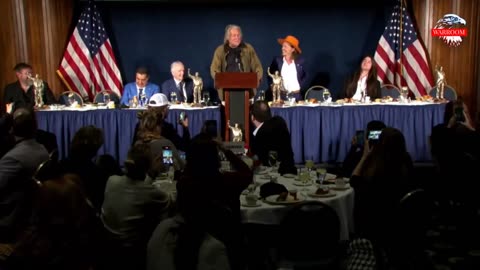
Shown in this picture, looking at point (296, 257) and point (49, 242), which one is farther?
point (296, 257)

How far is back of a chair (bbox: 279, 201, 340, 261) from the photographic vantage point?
10.8 ft

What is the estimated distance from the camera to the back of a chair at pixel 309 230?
3303 millimetres

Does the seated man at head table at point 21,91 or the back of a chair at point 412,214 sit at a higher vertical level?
the seated man at head table at point 21,91

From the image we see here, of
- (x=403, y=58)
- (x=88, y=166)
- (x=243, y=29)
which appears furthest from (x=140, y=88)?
(x=88, y=166)

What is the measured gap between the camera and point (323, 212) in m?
3.30

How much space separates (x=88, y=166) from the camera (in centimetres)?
404

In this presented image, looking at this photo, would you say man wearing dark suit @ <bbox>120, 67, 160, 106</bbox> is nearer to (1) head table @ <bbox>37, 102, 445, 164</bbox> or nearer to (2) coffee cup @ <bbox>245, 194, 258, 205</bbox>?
(1) head table @ <bbox>37, 102, 445, 164</bbox>

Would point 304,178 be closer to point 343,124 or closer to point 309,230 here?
point 309,230

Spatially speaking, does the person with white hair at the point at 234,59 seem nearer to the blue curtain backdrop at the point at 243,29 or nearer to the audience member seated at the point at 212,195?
the blue curtain backdrop at the point at 243,29

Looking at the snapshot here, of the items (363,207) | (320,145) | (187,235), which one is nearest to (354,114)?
(320,145)

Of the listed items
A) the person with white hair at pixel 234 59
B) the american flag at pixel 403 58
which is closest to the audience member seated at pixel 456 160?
the person with white hair at pixel 234 59

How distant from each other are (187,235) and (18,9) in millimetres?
6448

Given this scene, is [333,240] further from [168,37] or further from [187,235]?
[168,37]

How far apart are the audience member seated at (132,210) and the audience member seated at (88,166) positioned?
0.51 metres
